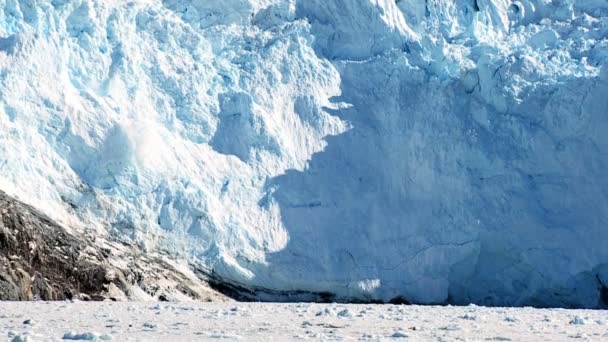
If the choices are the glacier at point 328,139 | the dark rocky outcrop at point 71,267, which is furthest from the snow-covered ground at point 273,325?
the glacier at point 328,139

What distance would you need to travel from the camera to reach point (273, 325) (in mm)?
15008

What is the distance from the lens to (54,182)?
30469 millimetres

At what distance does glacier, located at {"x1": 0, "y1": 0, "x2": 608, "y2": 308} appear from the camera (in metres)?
31.6

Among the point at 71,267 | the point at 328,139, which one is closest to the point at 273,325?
the point at 71,267

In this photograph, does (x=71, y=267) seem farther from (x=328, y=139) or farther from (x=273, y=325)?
(x=273, y=325)

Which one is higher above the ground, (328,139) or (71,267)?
(328,139)

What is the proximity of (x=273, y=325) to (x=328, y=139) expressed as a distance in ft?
70.1

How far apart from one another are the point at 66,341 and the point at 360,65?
26.0 metres

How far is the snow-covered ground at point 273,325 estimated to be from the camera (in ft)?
43.3

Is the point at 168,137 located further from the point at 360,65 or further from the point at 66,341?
the point at 66,341

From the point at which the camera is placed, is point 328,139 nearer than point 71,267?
No

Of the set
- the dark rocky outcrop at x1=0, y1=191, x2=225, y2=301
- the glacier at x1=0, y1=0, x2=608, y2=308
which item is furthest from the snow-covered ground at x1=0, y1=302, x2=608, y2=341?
the glacier at x1=0, y1=0, x2=608, y2=308

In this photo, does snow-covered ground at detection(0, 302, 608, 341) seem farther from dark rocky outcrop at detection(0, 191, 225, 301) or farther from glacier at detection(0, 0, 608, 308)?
glacier at detection(0, 0, 608, 308)

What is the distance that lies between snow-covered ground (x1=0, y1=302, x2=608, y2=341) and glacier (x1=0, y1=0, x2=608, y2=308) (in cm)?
1272
